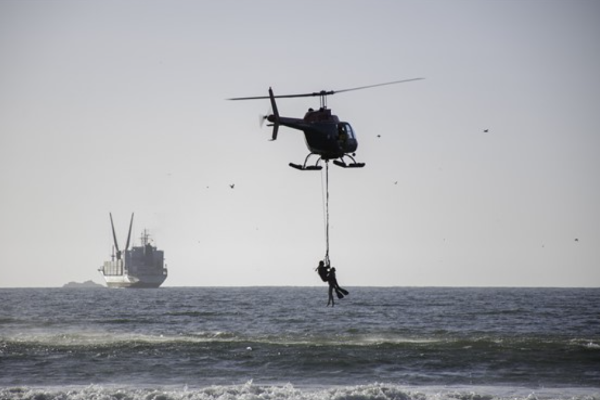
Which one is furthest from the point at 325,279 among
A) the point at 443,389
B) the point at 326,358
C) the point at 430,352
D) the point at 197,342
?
the point at 197,342

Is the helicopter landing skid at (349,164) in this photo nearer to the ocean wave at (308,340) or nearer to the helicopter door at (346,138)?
the helicopter door at (346,138)

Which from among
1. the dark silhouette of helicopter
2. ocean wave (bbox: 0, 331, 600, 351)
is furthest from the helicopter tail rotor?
ocean wave (bbox: 0, 331, 600, 351)

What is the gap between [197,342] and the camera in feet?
189

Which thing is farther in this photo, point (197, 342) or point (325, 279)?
point (197, 342)

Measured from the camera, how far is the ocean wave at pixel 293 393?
35281 mm

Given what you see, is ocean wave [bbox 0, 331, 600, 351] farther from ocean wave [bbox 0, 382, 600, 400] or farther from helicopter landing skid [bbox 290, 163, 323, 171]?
helicopter landing skid [bbox 290, 163, 323, 171]

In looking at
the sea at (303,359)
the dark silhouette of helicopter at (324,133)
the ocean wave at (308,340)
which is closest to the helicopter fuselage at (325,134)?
the dark silhouette of helicopter at (324,133)

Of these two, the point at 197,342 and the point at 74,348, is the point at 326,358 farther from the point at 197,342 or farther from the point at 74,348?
the point at 74,348

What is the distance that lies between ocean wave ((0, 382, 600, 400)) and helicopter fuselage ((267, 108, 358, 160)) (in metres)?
10.0

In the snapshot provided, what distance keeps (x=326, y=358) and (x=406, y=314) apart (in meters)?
41.9

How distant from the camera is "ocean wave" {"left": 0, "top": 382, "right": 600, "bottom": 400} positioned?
35281 mm

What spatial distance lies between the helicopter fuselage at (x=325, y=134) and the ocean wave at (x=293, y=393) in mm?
10048

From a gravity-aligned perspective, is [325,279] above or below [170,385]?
above

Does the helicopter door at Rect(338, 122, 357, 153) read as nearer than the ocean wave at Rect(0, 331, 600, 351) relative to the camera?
Yes
